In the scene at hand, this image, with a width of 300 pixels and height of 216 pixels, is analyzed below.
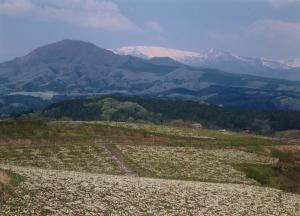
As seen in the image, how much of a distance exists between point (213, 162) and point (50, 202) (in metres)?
58.7

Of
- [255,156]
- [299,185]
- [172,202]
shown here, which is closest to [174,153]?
[255,156]

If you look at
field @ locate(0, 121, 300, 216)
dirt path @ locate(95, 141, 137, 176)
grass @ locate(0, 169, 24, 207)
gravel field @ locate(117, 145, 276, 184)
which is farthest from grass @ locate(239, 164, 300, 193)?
grass @ locate(0, 169, 24, 207)

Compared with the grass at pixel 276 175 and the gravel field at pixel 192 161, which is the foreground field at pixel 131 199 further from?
the gravel field at pixel 192 161

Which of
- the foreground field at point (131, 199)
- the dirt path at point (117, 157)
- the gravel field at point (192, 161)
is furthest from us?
the gravel field at point (192, 161)

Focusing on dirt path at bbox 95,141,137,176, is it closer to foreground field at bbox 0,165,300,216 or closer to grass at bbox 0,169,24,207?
foreground field at bbox 0,165,300,216

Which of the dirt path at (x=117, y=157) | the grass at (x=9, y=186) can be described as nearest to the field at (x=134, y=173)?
the dirt path at (x=117, y=157)

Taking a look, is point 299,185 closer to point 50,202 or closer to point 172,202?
point 172,202

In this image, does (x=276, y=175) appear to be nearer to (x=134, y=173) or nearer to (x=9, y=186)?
(x=134, y=173)

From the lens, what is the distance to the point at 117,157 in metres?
94.9

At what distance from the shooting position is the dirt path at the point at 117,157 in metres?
81.4

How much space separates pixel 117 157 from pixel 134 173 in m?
15.4

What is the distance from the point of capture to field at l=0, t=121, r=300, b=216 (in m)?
46.6

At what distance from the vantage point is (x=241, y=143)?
12988cm

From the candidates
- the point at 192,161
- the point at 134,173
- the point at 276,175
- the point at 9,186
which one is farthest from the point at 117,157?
the point at 9,186
